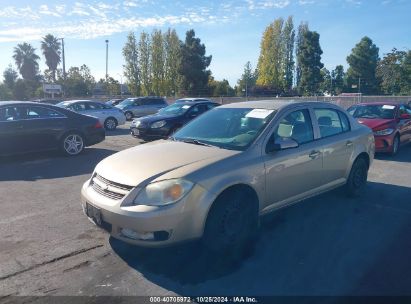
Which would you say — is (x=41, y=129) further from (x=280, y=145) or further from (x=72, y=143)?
(x=280, y=145)

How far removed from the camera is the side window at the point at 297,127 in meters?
4.76

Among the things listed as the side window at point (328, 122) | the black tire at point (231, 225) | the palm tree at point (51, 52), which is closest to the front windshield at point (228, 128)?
the black tire at point (231, 225)

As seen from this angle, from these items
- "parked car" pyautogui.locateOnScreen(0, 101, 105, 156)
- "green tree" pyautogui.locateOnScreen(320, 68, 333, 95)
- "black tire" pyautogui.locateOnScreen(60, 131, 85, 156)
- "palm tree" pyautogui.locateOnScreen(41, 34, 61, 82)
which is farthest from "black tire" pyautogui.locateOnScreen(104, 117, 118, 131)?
"palm tree" pyautogui.locateOnScreen(41, 34, 61, 82)

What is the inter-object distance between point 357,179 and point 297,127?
5.93ft

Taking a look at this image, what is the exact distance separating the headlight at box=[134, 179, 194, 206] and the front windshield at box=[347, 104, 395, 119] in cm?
858

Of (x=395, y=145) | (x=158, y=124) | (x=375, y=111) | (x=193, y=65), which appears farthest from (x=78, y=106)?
(x=193, y=65)

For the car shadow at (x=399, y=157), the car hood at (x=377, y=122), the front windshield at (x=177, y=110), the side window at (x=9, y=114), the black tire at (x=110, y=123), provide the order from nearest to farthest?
the side window at (x=9, y=114) → the car shadow at (x=399, y=157) → the car hood at (x=377, y=122) → the front windshield at (x=177, y=110) → the black tire at (x=110, y=123)

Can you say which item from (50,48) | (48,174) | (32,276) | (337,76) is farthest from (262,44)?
(32,276)

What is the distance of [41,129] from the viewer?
8992 millimetres

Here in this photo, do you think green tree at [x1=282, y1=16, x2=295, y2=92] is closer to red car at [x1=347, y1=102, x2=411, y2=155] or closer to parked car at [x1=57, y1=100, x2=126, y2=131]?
parked car at [x1=57, y1=100, x2=126, y2=131]

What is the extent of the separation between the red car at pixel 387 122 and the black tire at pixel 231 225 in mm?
6829

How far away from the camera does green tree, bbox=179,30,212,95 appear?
4762 centimetres

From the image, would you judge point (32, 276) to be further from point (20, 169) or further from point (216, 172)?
point (20, 169)

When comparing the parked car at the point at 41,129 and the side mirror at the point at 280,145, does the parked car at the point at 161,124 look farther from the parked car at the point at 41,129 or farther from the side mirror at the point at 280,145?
the side mirror at the point at 280,145
